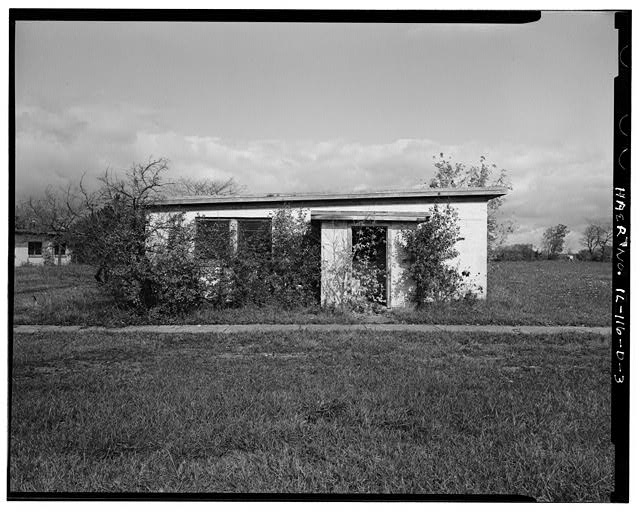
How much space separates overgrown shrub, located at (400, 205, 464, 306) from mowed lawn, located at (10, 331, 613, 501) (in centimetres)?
372

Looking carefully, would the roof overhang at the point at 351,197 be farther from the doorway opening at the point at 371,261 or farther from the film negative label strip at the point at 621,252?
the film negative label strip at the point at 621,252

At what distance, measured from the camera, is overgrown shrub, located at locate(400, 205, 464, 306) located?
8.46m

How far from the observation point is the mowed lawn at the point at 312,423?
7.33 ft

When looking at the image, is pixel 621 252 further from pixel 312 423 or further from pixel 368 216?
pixel 368 216

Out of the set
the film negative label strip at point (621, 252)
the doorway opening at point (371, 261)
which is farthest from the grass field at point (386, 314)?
the film negative label strip at point (621, 252)

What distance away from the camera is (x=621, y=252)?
1859 mm

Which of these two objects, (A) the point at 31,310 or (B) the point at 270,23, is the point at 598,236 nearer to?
(B) the point at 270,23

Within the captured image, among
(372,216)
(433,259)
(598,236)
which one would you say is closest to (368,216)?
(372,216)

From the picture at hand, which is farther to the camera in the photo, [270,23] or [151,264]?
[151,264]

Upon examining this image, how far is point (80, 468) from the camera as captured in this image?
229 cm

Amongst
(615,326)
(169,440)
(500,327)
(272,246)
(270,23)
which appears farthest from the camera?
(272,246)

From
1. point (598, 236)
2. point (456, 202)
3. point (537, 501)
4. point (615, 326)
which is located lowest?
point (537, 501)
